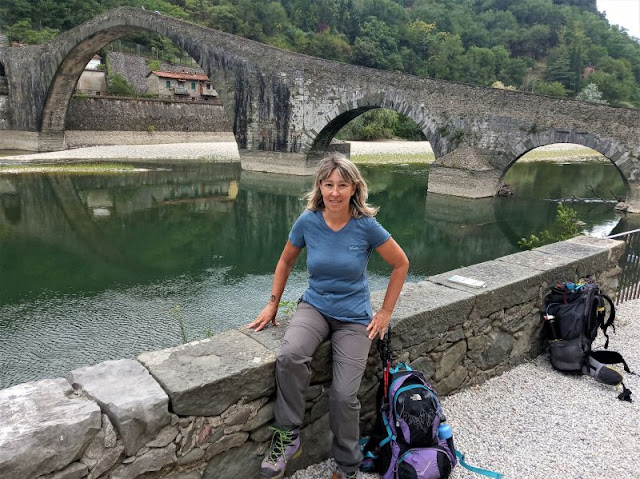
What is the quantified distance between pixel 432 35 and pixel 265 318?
225 feet

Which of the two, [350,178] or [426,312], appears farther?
[426,312]

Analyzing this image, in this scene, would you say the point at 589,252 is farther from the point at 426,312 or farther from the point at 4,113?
the point at 4,113

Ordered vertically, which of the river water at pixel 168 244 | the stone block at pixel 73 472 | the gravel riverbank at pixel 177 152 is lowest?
the river water at pixel 168 244

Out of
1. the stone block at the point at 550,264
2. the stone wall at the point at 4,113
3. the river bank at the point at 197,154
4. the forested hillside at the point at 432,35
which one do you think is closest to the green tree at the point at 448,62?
the forested hillside at the point at 432,35

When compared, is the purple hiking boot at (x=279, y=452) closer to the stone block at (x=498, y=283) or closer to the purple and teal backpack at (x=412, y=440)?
the purple and teal backpack at (x=412, y=440)

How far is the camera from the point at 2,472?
4.83ft

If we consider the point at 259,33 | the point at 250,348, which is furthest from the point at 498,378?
the point at 259,33

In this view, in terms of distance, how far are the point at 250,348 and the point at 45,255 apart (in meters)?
8.64

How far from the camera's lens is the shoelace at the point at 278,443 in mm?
2080

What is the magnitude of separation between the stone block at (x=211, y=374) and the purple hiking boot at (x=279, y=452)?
0.18 meters

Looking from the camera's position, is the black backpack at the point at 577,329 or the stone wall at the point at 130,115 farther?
the stone wall at the point at 130,115

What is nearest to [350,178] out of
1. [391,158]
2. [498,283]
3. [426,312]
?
[426,312]

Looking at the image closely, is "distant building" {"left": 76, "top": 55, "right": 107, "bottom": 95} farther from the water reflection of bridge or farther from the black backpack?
the black backpack

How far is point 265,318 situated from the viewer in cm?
243
